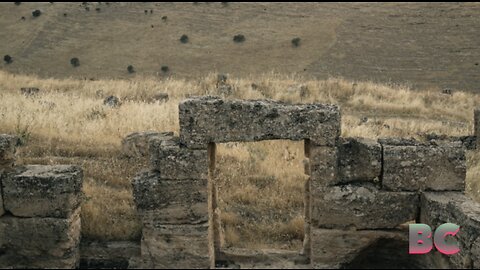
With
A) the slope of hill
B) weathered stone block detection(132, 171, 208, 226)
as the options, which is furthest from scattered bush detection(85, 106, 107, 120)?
the slope of hill

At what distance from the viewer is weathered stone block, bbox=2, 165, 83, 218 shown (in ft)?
20.7

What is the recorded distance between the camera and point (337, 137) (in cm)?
617

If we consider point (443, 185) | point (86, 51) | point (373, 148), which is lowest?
point (86, 51)

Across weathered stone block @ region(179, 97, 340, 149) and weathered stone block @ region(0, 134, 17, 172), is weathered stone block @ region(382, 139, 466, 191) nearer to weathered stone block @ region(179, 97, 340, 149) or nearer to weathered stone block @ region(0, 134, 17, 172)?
weathered stone block @ region(179, 97, 340, 149)

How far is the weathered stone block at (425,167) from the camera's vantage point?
20.3ft

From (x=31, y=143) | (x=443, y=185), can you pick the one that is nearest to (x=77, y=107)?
(x=31, y=143)

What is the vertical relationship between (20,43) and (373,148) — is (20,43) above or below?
below

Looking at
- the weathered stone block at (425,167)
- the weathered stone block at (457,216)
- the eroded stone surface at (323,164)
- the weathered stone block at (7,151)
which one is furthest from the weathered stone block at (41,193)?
the weathered stone block at (457,216)

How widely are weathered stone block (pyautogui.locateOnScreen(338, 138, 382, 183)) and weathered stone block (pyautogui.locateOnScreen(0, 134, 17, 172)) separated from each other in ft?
14.3

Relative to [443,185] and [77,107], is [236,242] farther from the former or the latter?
[77,107]

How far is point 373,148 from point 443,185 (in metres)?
0.99

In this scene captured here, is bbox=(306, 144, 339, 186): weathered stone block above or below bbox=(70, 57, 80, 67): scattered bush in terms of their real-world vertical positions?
above

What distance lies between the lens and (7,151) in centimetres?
654

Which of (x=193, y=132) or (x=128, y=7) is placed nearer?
(x=193, y=132)
